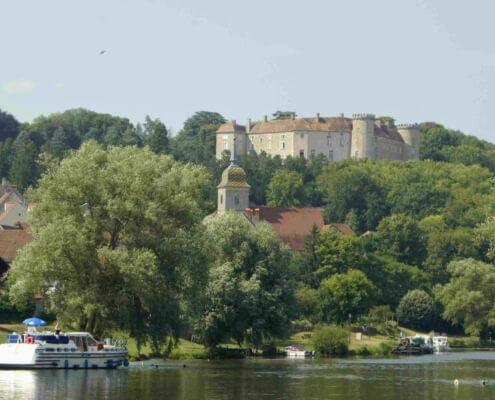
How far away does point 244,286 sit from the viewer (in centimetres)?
9125

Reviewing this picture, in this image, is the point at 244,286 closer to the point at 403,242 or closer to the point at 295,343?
the point at 295,343

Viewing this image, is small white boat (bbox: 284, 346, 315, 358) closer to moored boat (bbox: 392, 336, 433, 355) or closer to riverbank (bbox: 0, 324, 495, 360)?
riverbank (bbox: 0, 324, 495, 360)

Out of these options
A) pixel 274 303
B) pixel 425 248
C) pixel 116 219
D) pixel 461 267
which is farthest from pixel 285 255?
pixel 425 248

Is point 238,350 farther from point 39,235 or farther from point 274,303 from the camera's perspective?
point 39,235

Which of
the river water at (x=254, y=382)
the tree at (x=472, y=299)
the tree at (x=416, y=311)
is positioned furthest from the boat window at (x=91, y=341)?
→ the tree at (x=416, y=311)

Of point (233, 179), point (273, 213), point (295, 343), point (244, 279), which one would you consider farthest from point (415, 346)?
point (273, 213)

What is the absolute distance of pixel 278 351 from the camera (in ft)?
326

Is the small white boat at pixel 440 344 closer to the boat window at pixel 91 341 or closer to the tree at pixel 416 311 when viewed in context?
the tree at pixel 416 311

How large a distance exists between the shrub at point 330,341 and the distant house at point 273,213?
51576mm

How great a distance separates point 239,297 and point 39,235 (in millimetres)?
21250

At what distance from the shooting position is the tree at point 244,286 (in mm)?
90062

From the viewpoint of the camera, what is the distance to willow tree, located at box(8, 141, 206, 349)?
71938 mm

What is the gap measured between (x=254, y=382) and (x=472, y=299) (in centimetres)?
6529

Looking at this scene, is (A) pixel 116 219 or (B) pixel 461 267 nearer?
(A) pixel 116 219
